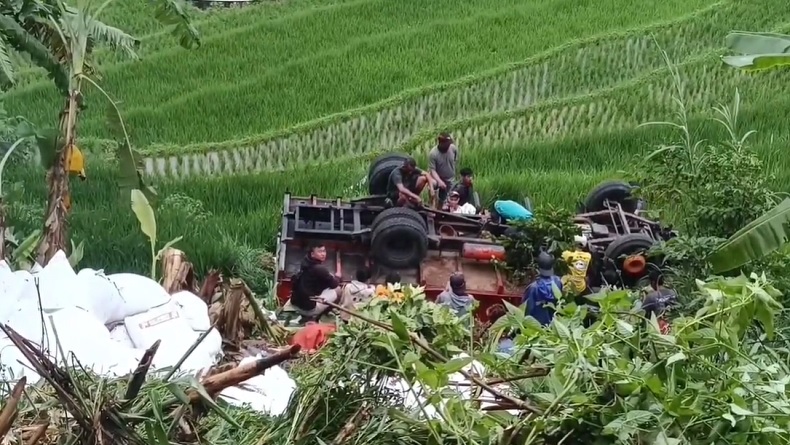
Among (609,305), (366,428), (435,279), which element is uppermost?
(435,279)

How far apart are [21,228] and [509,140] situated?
16.2 feet

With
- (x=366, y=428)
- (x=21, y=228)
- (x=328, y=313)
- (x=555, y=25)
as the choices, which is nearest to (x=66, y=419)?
(x=366, y=428)

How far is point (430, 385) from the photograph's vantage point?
181 cm

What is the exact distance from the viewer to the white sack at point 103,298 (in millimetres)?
3136

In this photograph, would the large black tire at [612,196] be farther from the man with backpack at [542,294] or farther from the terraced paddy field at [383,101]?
the man with backpack at [542,294]

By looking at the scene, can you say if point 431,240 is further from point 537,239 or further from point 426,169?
A: point 426,169

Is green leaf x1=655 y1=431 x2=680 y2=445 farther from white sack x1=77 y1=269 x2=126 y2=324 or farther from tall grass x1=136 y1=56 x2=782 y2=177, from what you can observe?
tall grass x1=136 y1=56 x2=782 y2=177

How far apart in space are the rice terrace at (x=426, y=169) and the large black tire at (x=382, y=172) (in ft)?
1.70

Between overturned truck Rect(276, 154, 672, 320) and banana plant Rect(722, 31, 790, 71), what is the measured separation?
2.33 meters

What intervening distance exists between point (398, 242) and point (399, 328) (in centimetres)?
375

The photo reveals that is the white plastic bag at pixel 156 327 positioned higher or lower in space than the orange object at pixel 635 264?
lower

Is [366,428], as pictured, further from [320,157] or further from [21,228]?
[320,157]

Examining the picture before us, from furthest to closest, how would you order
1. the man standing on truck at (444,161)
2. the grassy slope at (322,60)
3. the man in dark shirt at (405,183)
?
1. the grassy slope at (322,60)
2. the man standing on truck at (444,161)
3. the man in dark shirt at (405,183)

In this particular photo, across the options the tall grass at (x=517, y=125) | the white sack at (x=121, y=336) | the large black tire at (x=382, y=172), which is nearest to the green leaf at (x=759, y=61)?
the white sack at (x=121, y=336)
